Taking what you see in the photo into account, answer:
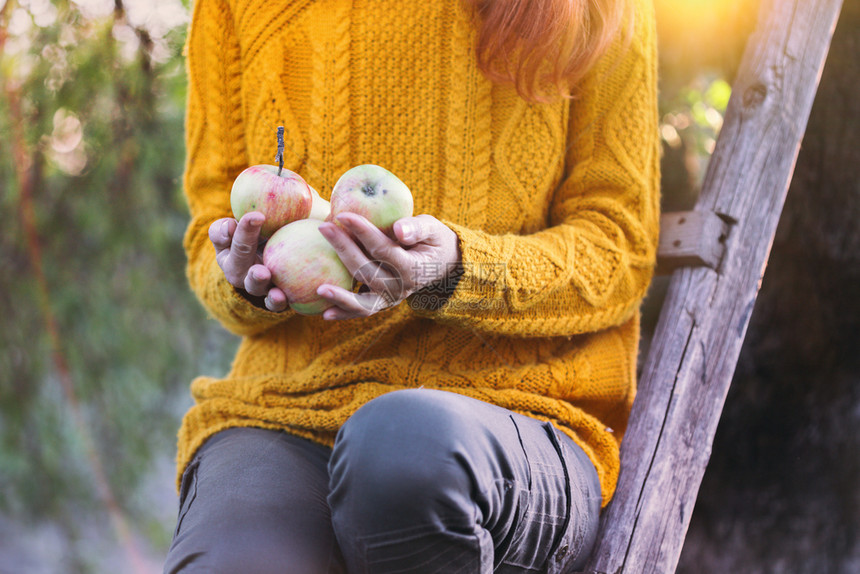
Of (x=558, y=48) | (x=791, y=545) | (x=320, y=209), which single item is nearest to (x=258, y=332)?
(x=320, y=209)

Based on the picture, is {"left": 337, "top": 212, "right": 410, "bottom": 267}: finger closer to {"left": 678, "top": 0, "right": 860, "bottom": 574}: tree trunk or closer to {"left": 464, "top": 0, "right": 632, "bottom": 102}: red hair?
{"left": 464, "top": 0, "right": 632, "bottom": 102}: red hair

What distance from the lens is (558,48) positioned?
125 cm

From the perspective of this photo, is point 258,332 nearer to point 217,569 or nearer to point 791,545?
point 217,569

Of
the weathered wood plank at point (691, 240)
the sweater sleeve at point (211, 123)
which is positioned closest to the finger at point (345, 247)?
the sweater sleeve at point (211, 123)

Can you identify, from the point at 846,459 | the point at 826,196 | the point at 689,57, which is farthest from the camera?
the point at 689,57

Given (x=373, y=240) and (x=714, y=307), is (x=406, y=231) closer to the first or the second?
(x=373, y=240)

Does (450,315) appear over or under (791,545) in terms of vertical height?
over

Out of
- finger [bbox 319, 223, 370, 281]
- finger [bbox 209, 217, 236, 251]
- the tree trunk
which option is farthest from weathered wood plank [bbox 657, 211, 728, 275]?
finger [bbox 209, 217, 236, 251]

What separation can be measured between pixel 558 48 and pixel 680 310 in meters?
0.59

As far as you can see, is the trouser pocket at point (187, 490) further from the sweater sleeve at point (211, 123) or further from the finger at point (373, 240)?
the finger at point (373, 240)

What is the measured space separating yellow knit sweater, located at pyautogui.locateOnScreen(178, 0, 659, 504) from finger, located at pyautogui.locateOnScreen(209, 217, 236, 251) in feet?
0.63

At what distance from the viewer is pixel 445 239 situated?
992mm

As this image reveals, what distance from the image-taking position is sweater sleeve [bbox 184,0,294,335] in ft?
4.48

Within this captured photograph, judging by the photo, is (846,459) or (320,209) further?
(846,459)
